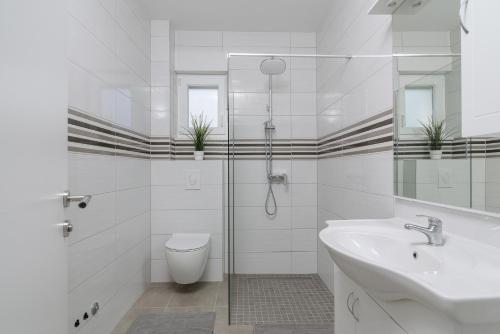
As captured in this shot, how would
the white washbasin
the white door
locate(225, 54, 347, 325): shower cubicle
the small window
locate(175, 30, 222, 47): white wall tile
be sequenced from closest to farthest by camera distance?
the white washbasin
the white door
locate(225, 54, 347, 325): shower cubicle
locate(175, 30, 222, 47): white wall tile
the small window

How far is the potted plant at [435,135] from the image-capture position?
1137 mm

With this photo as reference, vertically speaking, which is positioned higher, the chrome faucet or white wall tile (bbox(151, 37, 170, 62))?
white wall tile (bbox(151, 37, 170, 62))

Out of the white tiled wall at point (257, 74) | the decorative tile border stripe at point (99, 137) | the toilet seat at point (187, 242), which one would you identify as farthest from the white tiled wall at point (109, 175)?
the white tiled wall at point (257, 74)

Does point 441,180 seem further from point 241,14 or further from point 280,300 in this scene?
point 241,14

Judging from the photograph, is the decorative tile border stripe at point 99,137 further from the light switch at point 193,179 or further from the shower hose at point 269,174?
the shower hose at point 269,174

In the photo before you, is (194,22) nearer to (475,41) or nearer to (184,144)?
(184,144)

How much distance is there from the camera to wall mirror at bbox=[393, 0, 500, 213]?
3.10 ft

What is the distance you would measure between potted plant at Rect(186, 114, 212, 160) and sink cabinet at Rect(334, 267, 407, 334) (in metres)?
1.84

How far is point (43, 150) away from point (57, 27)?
0.51 m

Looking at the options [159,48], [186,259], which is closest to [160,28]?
[159,48]

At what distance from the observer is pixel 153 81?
2.69 meters

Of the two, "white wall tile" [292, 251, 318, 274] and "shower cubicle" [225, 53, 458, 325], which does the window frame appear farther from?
"white wall tile" [292, 251, 318, 274]

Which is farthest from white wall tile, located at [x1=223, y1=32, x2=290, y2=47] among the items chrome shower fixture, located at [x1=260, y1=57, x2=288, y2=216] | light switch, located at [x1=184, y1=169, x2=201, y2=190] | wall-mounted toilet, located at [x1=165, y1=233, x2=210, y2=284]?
wall-mounted toilet, located at [x1=165, y1=233, x2=210, y2=284]

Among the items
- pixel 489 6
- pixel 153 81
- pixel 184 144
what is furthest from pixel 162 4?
pixel 489 6
